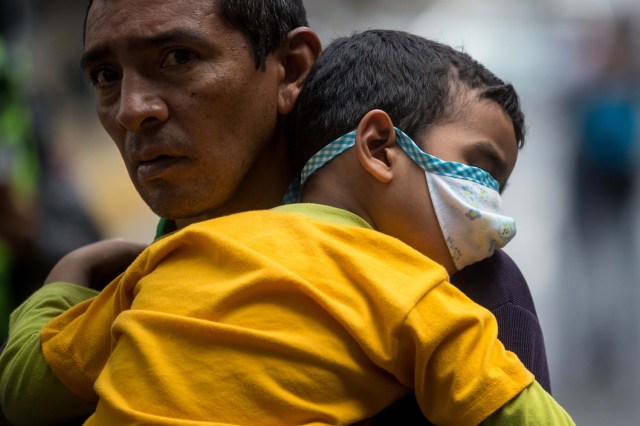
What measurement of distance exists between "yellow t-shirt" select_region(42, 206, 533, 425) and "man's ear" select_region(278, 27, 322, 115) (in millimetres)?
443

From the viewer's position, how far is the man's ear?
219 centimetres

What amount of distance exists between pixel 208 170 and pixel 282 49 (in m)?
0.32

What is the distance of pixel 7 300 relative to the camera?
441 centimetres

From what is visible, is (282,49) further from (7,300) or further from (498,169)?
(7,300)

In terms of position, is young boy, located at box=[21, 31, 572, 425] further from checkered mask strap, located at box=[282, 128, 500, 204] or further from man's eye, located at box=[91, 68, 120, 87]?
man's eye, located at box=[91, 68, 120, 87]

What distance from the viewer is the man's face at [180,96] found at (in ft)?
6.59

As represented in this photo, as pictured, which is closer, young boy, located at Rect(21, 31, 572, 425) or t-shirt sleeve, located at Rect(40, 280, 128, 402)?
young boy, located at Rect(21, 31, 572, 425)

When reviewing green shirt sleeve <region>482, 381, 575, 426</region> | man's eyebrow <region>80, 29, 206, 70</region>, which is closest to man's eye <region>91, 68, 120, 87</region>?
man's eyebrow <region>80, 29, 206, 70</region>

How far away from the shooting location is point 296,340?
1.69 metres

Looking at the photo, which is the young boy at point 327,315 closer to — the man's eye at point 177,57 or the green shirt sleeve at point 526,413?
the green shirt sleeve at point 526,413

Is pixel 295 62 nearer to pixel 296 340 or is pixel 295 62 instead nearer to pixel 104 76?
pixel 104 76

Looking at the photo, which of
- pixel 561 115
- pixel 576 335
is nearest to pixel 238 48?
pixel 576 335

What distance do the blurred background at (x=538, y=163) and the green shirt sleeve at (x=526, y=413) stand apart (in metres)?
1.18

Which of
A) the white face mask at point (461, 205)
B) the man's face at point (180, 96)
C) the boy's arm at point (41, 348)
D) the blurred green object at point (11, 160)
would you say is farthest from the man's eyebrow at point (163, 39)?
the blurred green object at point (11, 160)
